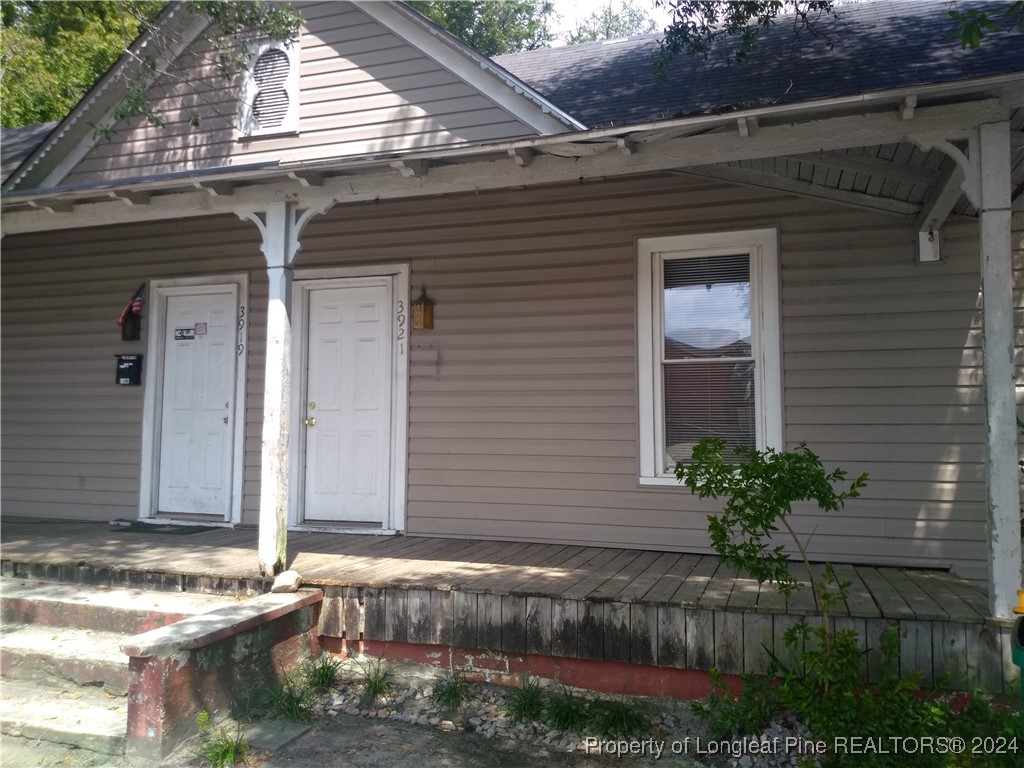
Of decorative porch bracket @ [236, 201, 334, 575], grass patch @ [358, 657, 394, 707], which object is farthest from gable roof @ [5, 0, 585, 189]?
grass patch @ [358, 657, 394, 707]

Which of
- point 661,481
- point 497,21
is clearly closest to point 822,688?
point 661,481

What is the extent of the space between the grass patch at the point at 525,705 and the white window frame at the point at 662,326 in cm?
185

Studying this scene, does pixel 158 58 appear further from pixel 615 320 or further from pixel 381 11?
pixel 615 320

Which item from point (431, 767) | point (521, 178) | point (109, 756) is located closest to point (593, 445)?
point (521, 178)

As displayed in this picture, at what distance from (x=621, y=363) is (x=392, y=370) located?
1.78 metres

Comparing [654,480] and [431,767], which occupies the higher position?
[654,480]

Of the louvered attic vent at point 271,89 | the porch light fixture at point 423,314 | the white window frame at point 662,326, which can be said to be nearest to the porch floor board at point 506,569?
the white window frame at point 662,326

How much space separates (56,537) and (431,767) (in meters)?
3.98

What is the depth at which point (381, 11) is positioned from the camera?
556cm

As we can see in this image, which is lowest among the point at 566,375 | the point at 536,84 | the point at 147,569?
the point at 147,569

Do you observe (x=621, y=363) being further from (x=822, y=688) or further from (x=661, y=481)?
(x=822, y=688)

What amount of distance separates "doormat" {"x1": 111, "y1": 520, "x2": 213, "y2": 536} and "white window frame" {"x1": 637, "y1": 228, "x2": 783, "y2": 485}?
3.56m

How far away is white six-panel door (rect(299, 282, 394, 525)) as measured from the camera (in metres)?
5.75

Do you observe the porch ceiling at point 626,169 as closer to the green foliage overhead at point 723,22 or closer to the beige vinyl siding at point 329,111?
the beige vinyl siding at point 329,111
